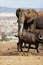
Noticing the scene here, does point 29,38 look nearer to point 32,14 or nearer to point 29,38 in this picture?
point 29,38

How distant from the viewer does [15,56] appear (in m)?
3.48

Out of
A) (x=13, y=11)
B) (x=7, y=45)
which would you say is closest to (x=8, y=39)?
(x=7, y=45)

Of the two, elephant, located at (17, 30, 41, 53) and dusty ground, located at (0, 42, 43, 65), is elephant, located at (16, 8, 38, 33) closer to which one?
elephant, located at (17, 30, 41, 53)

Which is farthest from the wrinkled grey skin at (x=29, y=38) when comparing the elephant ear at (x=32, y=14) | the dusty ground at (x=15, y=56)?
the elephant ear at (x=32, y=14)

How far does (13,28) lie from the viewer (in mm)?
4012

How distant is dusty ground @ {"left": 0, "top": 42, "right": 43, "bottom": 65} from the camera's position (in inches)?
123

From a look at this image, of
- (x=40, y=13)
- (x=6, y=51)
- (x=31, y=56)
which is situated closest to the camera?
(x=31, y=56)

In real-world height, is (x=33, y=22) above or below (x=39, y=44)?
above

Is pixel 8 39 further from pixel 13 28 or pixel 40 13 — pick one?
pixel 40 13

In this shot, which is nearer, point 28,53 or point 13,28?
point 28,53

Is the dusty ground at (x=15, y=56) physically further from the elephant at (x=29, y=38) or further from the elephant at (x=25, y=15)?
the elephant at (x=25, y=15)

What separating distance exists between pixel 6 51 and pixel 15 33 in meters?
0.26

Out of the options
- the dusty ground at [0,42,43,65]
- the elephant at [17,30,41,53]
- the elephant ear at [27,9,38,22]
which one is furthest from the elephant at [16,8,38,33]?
the dusty ground at [0,42,43,65]
